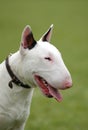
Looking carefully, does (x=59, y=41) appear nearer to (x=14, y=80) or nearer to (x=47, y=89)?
(x=14, y=80)

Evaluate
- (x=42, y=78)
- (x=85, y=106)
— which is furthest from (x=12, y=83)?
(x=85, y=106)

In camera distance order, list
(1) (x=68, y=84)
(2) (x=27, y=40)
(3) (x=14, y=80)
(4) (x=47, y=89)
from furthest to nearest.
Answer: (3) (x=14, y=80) < (2) (x=27, y=40) < (4) (x=47, y=89) < (1) (x=68, y=84)

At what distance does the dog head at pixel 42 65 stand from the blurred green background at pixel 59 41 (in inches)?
115

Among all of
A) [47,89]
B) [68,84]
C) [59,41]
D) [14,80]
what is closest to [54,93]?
[47,89]

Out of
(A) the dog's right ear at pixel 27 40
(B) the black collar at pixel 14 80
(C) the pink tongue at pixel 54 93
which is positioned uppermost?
(A) the dog's right ear at pixel 27 40

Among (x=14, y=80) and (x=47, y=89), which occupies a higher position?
(x=14, y=80)

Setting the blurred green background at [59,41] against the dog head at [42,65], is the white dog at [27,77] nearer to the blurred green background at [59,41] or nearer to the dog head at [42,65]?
the dog head at [42,65]

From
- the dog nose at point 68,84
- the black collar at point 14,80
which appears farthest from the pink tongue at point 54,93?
the black collar at point 14,80

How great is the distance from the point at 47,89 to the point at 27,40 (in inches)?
22.9

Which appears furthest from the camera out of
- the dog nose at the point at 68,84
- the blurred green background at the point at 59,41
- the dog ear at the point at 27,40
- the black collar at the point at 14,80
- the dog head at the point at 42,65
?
the blurred green background at the point at 59,41

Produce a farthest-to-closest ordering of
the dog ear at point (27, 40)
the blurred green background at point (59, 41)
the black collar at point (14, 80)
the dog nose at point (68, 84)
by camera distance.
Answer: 1. the blurred green background at point (59, 41)
2. the black collar at point (14, 80)
3. the dog ear at point (27, 40)
4. the dog nose at point (68, 84)

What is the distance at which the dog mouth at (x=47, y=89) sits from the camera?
6.89 m

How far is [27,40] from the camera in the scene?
701 cm

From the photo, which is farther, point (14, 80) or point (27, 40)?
point (14, 80)
